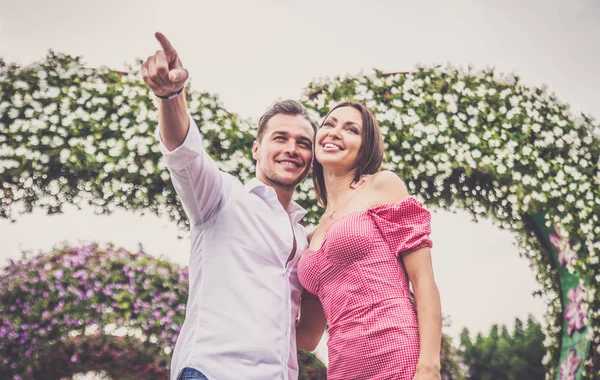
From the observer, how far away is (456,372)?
443 centimetres

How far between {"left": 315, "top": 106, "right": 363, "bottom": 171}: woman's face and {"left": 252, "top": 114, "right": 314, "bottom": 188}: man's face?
0.26ft

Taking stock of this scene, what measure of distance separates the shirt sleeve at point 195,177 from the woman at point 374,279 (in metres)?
0.42

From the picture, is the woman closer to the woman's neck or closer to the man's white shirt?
the woman's neck

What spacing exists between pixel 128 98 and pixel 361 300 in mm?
2618

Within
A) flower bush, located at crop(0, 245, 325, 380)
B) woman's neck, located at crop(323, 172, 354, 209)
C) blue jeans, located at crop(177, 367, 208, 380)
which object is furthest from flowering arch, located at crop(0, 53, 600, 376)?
blue jeans, located at crop(177, 367, 208, 380)

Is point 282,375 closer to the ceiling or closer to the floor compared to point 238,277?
closer to the floor

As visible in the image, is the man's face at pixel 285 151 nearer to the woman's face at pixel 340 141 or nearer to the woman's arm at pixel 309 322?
the woman's face at pixel 340 141

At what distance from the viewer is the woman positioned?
1.68 m

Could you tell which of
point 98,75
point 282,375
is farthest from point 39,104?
point 282,375

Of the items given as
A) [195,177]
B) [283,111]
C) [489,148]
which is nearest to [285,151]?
[283,111]

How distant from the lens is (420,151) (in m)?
4.18

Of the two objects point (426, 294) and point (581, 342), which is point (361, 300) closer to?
point (426, 294)

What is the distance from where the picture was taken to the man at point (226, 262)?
158 cm

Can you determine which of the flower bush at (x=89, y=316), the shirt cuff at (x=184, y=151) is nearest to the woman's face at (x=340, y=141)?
the shirt cuff at (x=184, y=151)
